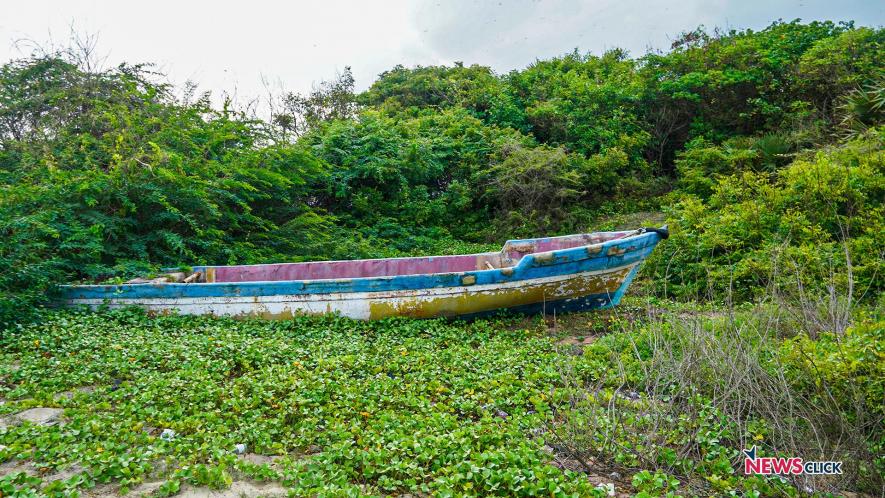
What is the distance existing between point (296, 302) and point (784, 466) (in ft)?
18.3

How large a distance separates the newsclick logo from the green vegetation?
0.07m

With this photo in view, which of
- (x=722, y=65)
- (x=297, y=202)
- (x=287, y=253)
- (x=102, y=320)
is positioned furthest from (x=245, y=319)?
(x=722, y=65)

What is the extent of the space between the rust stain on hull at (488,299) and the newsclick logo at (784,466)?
4.02 meters

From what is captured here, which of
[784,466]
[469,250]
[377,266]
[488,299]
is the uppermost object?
[469,250]

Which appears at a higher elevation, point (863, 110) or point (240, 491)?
point (863, 110)

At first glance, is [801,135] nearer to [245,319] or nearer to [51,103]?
[245,319]

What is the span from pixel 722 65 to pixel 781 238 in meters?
8.21

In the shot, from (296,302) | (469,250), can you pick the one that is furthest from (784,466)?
(469,250)

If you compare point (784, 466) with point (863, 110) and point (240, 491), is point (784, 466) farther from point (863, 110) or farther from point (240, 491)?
point (863, 110)

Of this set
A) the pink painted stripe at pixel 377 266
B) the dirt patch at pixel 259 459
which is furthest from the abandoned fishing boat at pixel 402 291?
the dirt patch at pixel 259 459

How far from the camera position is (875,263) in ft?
21.7

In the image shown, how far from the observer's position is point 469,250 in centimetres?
1184

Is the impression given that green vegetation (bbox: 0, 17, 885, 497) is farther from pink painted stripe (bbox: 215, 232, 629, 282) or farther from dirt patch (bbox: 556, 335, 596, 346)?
pink painted stripe (bbox: 215, 232, 629, 282)

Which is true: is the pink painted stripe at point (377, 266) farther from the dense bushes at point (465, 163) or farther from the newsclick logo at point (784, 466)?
the newsclick logo at point (784, 466)
